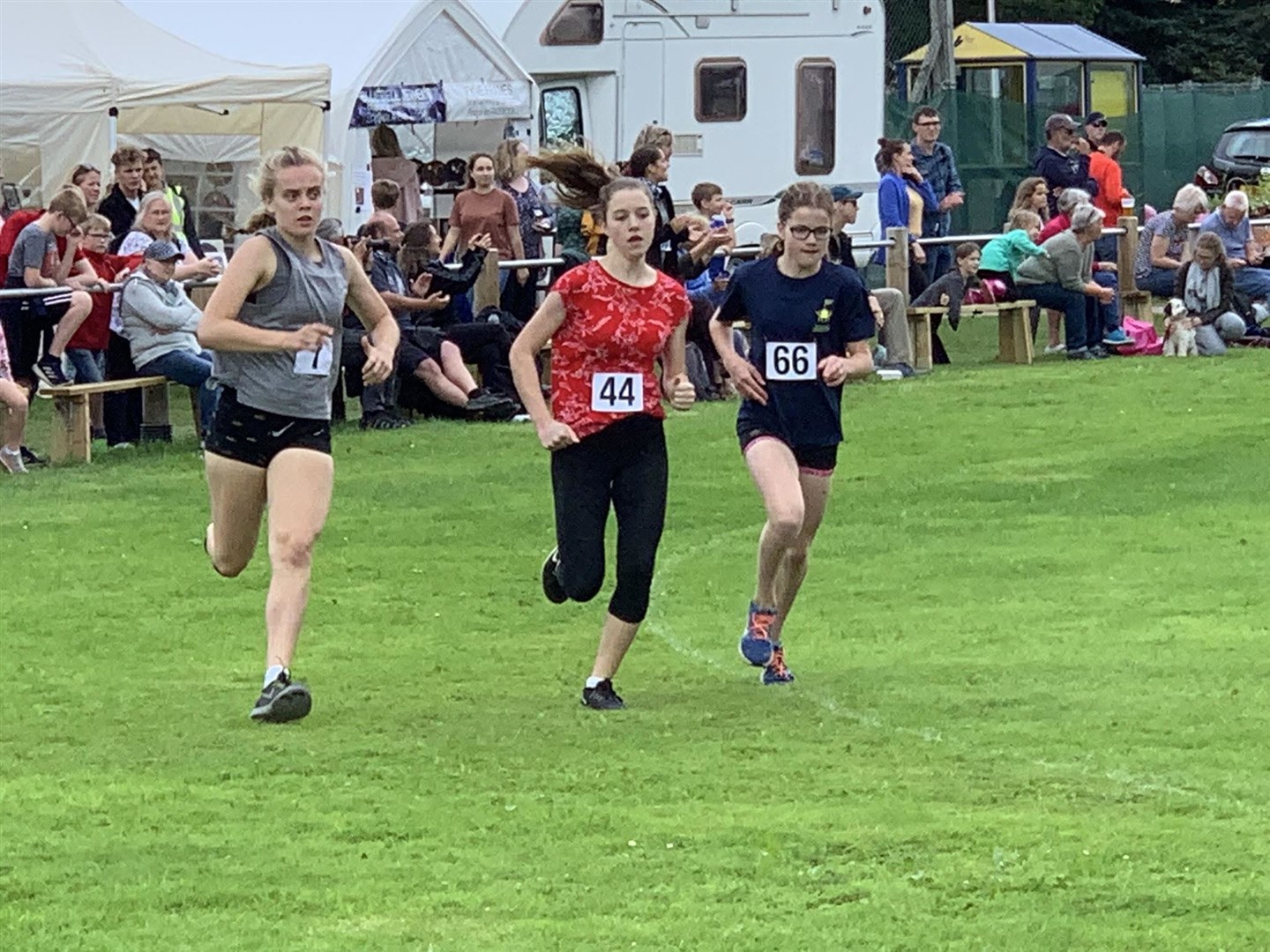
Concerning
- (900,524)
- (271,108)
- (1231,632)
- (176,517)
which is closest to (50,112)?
(271,108)

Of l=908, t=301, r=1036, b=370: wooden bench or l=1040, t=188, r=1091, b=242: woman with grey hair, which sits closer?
l=908, t=301, r=1036, b=370: wooden bench

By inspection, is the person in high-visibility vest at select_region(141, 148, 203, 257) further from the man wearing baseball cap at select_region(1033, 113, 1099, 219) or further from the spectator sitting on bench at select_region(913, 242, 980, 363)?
the man wearing baseball cap at select_region(1033, 113, 1099, 219)

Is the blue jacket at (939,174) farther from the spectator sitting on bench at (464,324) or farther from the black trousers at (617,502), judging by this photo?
the black trousers at (617,502)

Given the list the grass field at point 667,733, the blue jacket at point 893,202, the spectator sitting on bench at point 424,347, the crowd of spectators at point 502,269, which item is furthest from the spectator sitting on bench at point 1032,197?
the grass field at point 667,733

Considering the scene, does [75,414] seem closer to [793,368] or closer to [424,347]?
[424,347]

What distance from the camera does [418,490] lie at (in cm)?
1528

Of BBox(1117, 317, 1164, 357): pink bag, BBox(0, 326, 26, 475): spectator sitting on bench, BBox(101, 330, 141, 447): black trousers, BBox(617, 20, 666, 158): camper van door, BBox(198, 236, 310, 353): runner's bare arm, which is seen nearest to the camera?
BBox(198, 236, 310, 353): runner's bare arm

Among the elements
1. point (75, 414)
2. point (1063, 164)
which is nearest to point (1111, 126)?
point (1063, 164)

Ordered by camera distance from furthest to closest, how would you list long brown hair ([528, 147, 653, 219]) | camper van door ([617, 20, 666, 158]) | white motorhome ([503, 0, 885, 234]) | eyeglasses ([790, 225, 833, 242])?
camper van door ([617, 20, 666, 158]) < white motorhome ([503, 0, 885, 234]) < long brown hair ([528, 147, 653, 219]) < eyeglasses ([790, 225, 833, 242])

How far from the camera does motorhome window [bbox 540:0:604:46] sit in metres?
27.8

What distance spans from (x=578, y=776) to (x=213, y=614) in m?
3.94

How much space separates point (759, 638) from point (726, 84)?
19987 mm

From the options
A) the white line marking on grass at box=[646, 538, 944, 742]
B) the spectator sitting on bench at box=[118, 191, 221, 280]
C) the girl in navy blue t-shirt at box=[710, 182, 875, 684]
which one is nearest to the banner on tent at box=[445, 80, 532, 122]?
the spectator sitting on bench at box=[118, 191, 221, 280]

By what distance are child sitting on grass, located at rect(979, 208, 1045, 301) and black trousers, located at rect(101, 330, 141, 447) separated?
27.2 ft
